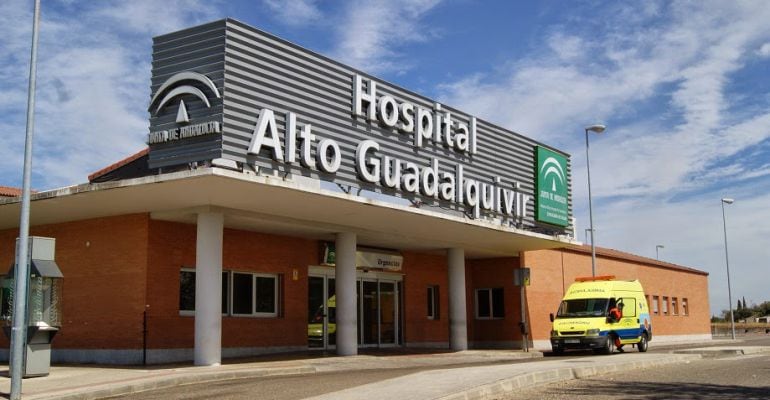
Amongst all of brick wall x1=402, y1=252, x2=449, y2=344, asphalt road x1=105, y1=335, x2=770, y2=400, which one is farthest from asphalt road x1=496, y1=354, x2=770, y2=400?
brick wall x1=402, y1=252, x2=449, y2=344

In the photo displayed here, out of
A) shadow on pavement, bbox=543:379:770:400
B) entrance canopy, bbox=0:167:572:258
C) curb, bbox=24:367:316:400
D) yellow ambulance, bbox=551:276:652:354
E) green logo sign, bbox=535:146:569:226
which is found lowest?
shadow on pavement, bbox=543:379:770:400

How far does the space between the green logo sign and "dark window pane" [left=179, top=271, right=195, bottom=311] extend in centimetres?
1246

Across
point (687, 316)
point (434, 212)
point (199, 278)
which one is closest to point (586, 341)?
point (434, 212)

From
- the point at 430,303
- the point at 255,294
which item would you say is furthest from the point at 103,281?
the point at 430,303

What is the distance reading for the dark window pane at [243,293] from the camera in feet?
74.9

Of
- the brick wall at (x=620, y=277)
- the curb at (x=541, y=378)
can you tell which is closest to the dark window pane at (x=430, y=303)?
the brick wall at (x=620, y=277)

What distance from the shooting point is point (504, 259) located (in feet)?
108

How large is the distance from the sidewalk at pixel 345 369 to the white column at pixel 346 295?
94 centimetres

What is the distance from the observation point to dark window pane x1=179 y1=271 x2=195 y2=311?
21453mm

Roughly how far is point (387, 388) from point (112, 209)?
10269 mm

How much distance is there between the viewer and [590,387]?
13.7 m

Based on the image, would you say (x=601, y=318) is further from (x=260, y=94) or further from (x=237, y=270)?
(x=260, y=94)

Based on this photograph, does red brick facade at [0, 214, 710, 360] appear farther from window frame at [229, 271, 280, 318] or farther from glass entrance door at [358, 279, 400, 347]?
glass entrance door at [358, 279, 400, 347]

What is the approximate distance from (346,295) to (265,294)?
2475mm
